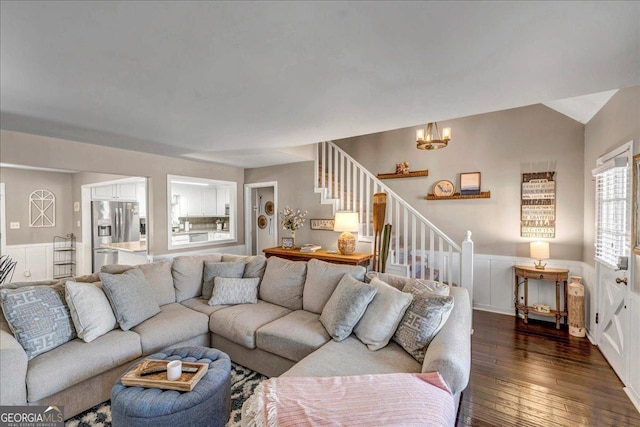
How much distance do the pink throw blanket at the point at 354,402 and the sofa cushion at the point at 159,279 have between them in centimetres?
193

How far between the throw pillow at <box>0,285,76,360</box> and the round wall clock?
15.3 feet

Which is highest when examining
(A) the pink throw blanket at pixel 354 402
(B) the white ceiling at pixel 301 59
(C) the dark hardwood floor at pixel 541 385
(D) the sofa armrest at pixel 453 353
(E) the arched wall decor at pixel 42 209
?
(B) the white ceiling at pixel 301 59

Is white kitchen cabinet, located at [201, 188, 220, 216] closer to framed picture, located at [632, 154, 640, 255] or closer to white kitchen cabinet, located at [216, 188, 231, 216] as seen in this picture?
white kitchen cabinet, located at [216, 188, 231, 216]

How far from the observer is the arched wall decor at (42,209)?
213 inches

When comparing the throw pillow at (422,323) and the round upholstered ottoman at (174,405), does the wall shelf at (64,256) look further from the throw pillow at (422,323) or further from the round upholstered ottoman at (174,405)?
the throw pillow at (422,323)

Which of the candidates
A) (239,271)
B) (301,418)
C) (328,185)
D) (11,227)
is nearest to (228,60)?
(301,418)

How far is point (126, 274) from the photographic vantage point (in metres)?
2.58

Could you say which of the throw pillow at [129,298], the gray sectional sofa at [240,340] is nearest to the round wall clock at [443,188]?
the gray sectional sofa at [240,340]

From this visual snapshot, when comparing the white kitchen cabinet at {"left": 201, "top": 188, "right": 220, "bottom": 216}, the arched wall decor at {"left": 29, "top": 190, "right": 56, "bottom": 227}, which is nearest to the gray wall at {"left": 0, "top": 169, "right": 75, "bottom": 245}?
the arched wall decor at {"left": 29, "top": 190, "right": 56, "bottom": 227}

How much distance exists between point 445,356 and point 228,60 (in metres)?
2.06

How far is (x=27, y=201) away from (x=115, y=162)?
3.08m

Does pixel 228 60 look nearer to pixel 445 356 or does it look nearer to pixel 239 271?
pixel 445 356

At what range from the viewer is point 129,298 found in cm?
243

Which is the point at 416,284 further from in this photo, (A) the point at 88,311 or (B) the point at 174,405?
(A) the point at 88,311
